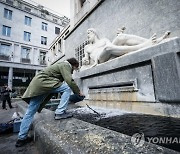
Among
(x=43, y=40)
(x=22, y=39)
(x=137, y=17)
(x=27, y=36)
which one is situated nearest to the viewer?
(x=137, y=17)

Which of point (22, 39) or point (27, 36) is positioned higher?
point (27, 36)

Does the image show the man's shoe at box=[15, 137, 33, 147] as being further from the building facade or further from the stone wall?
the building facade

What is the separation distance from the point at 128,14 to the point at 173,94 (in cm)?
349

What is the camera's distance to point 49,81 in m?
2.07

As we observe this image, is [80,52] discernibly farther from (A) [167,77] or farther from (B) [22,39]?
(B) [22,39]

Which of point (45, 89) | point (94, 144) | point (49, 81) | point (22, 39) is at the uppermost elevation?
point (22, 39)

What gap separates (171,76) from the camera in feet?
7.62

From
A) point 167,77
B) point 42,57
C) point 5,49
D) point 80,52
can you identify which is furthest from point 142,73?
point 42,57

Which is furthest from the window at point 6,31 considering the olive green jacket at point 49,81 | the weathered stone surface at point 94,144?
the weathered stone surface at point 94,144

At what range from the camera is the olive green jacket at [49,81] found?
6.64 feet

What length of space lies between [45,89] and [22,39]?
25.7 metres

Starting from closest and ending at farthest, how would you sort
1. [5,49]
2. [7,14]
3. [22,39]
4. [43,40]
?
[5,49]
[7,14]
[22,39]
[43,40]

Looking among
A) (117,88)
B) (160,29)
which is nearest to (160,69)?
(117,88)

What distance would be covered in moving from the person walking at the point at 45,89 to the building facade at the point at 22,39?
73.2ft
